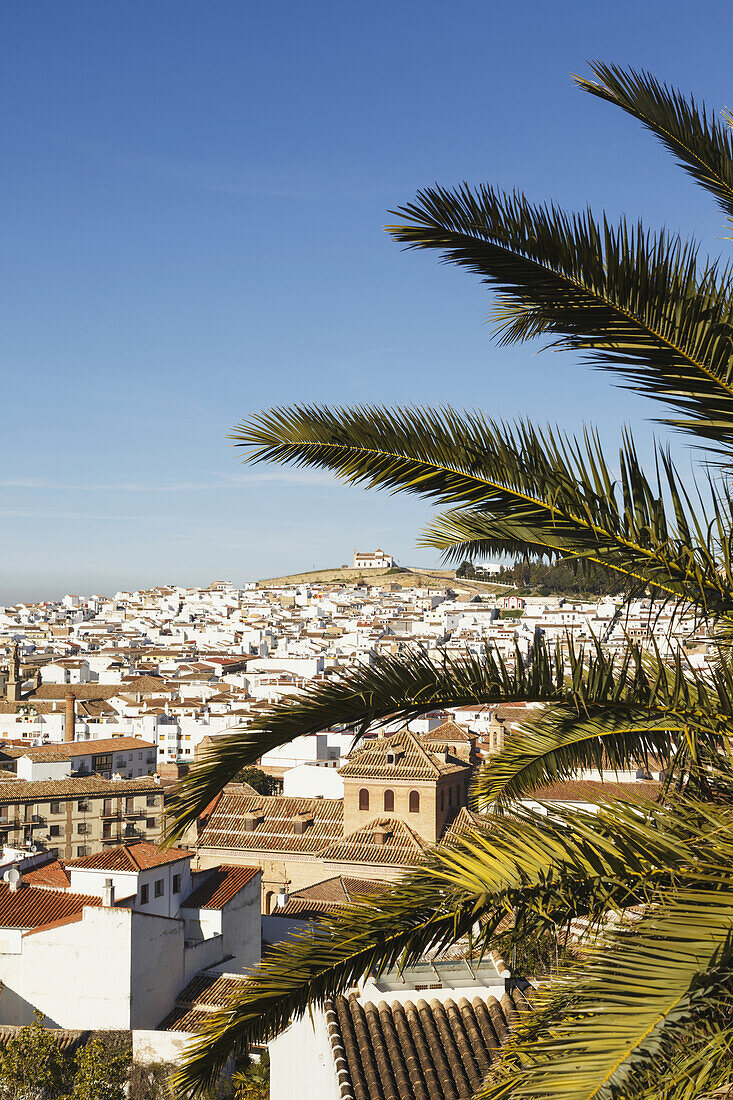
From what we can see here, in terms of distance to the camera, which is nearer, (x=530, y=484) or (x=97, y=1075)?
(x=530, y=484)

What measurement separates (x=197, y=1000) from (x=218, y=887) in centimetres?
383

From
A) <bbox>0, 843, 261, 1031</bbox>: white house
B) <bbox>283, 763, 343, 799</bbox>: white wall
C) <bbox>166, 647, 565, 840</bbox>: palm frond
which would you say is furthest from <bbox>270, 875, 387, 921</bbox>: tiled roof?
<bbox>166, 647, 565, 840</bbox>: palm frond

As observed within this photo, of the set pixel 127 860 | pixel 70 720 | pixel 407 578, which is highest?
pixel 407 578

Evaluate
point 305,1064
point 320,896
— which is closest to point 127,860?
point 320,896

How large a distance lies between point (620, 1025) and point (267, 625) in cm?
14279

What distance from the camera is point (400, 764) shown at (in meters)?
37.4

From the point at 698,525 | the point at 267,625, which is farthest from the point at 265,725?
the point at 267,625

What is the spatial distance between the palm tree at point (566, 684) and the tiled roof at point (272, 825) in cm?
3244

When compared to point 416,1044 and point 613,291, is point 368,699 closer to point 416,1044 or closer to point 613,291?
point 613,291

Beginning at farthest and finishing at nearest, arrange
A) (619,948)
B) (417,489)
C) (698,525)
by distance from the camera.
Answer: (417,489) → (698,525) → (619,948)

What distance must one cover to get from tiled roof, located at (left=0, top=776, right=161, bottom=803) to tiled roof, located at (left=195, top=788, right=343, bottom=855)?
17.3ft

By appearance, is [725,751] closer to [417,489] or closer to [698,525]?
[698,525]

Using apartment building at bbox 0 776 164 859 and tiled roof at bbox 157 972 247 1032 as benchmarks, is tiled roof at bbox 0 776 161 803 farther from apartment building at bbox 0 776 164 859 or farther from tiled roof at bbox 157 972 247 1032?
tiled roof at bbox 157 972 247 1032

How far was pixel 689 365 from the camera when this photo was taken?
4.11m
